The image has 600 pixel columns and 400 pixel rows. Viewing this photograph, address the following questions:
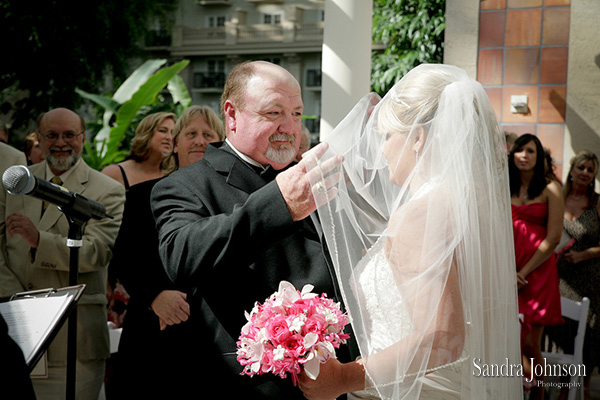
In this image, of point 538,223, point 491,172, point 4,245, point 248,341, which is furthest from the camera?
point 538,223

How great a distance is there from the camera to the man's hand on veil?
89.1 inches

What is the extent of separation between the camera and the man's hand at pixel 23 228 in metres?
3.77

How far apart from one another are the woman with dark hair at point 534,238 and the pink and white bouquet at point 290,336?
3872 mm

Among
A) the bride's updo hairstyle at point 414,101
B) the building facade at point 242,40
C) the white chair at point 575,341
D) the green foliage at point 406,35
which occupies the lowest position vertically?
the white chair at point 575,341

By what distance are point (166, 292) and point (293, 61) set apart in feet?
121

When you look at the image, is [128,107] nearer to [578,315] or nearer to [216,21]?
[578,315]

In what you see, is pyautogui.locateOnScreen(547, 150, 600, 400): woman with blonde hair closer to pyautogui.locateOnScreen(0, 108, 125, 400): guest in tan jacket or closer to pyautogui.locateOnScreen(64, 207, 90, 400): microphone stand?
pyautogui.locateOnScreen(0, 108, 125, 400): guest in tan jacket

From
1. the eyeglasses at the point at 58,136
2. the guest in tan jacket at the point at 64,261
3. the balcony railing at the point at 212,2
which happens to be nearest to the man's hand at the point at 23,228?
the guest in tan jacket at the point at 64,261

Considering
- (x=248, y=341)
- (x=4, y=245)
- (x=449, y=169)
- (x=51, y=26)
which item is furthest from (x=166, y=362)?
(x=51, y=26)

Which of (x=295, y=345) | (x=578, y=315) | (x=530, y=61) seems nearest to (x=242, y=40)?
(x=530, y=61)

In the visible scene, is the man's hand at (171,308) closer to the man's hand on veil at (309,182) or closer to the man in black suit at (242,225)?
the man in black suit at (242,225)

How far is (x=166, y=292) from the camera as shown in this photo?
9.91 feet

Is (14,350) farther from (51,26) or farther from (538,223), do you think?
(51,26)

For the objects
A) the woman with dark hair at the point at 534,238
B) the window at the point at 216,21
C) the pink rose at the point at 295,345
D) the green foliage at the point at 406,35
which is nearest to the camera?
the pink rose at the point at 295,345
